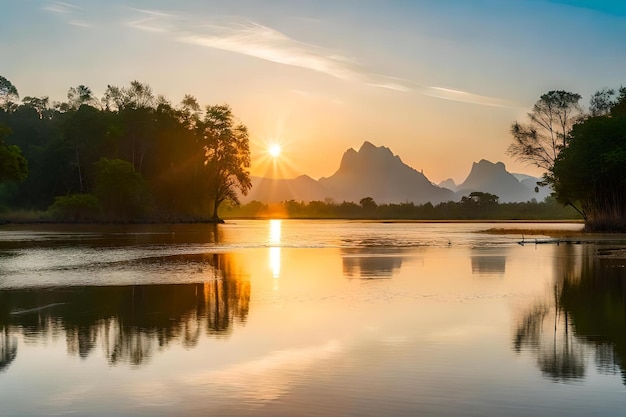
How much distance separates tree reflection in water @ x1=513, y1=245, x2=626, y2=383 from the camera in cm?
1203

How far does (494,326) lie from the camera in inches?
627

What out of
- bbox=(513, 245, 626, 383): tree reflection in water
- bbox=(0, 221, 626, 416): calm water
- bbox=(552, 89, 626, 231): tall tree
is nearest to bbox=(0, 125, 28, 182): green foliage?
bbox=(0, 221, 626, 416): calm water

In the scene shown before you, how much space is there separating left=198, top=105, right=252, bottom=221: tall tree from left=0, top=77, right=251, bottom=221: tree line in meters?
0.17

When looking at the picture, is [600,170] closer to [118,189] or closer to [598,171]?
[598,171]

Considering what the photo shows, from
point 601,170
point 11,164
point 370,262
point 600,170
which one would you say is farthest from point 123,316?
point 11,164

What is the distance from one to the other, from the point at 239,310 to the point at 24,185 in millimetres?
96261

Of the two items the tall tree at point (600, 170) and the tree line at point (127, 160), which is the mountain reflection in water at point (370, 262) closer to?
the tall tree at point (600, 170)

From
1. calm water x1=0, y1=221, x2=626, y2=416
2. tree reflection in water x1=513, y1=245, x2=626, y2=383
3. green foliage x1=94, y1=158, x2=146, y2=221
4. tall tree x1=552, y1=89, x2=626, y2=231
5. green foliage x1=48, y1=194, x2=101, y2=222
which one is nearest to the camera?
calm water x1=0, y1=221, x2=626, y2=416

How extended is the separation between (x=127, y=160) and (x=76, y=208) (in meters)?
14.6

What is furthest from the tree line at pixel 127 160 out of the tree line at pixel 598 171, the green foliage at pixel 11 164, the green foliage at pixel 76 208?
the tree line at pixel 598 171

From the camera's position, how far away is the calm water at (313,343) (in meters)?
9.82

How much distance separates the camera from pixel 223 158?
12169cm

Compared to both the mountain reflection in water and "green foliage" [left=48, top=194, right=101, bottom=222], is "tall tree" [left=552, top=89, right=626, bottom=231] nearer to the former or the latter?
the mountain reflection in water

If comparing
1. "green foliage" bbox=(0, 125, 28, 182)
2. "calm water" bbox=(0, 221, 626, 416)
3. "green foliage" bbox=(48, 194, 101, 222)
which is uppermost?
"green foliage" bbox=(0, 125, 28, 182)
